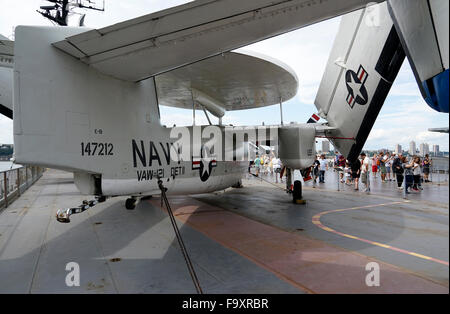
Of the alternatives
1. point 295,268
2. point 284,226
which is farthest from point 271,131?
point 295,268

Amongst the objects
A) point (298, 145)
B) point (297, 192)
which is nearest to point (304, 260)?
point (298, 145)

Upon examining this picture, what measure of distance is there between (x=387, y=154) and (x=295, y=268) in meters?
15.4

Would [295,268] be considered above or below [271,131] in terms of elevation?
below

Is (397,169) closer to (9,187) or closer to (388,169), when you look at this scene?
Result: (388,169)

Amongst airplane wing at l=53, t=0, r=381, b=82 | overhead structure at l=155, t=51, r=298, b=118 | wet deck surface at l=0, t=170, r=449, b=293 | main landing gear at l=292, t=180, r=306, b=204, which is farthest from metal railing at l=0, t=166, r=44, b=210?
main landing gear at l=292, t=180, r=306, b=204

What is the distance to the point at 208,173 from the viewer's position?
793cm

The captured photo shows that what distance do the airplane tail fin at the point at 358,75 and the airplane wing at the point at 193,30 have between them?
3181 millimetres

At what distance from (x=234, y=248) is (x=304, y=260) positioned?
1.36 metres

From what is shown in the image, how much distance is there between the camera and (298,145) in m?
9.22

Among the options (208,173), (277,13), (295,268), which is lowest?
(295,268)

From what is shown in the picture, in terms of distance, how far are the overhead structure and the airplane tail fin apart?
1431 millimetres

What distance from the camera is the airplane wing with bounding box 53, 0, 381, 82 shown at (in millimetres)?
3490

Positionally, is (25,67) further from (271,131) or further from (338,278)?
(271,131)
